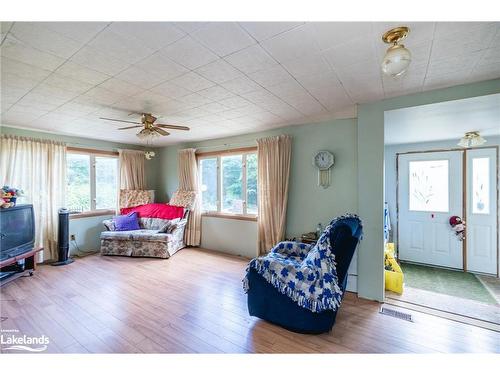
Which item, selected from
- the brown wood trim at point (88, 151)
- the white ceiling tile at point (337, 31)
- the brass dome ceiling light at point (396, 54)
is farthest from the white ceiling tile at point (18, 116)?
the brass dome ceiling light at point (396, 54)

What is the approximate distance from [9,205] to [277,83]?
381 cm

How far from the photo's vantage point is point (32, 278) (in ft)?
10.6

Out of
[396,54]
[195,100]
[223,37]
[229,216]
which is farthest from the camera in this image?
[229,216]

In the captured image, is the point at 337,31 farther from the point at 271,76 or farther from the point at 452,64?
the point at 452,64

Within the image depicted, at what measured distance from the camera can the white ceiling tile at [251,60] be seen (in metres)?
1.65

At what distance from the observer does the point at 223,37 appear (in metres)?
1.48

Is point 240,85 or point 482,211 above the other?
point 240,85

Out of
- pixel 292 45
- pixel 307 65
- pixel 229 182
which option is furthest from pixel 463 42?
pixel 229 182

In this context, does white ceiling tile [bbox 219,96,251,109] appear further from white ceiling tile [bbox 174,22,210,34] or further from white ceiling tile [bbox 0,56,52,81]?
white ceiling tile [bbox 0,56,52,81]

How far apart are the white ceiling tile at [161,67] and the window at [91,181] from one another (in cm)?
360

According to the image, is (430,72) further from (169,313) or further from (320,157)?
(169,313)

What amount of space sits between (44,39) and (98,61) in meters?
0.33

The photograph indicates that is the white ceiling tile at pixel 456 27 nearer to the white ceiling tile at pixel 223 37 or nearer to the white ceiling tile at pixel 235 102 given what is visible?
the white ceiling tile at pixel 223 37

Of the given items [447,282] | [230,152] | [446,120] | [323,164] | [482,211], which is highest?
[446,120]
